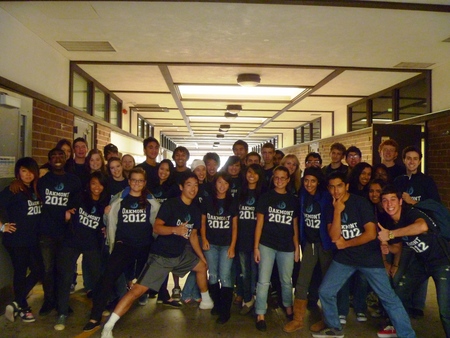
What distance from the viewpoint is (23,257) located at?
342 centimetres

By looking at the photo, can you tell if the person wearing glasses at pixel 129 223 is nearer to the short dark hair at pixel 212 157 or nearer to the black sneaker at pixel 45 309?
the black sneaker at pixel 45 309

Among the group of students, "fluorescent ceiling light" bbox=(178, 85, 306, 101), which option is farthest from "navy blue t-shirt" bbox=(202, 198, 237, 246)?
"fluorescent ceiling light" bbox=(178, 85, 306, 101)

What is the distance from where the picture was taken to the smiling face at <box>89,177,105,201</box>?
3.45 m

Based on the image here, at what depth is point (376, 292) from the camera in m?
3.02

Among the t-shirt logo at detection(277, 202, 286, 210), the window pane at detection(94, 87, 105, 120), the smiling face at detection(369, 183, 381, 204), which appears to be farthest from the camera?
the window pane at detection(94, 87, 105, 120)

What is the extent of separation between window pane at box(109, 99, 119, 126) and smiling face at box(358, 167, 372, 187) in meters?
5.89

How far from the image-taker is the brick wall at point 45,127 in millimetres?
4430

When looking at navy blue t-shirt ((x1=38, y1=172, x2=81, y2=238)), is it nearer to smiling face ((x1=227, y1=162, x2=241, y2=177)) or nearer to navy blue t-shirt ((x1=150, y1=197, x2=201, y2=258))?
navy blue t-shirt ((x1=150, y1=197, x2=201, y2=258))

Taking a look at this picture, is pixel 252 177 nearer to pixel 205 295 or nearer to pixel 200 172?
pixel 200 172

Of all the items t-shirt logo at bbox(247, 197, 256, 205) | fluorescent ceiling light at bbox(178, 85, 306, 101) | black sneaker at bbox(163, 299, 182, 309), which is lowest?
black sneaker at bbox(163, 299, 182, 309)

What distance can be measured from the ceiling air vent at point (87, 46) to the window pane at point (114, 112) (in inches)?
118

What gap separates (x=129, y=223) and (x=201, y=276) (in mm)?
892

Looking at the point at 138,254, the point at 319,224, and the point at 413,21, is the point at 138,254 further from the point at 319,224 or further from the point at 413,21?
the point at 413,21

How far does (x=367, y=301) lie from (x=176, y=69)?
430 cm
